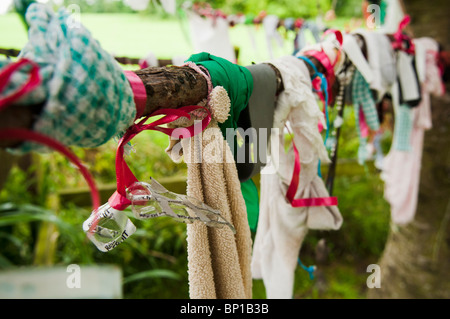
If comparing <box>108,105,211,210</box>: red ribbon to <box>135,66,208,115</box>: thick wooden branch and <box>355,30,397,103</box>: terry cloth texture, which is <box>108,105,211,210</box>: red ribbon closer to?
<box>135,66,208,115</box>: thick wooden branch

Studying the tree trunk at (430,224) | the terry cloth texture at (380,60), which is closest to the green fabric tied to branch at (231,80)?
the terry cloth texture at (380,60)

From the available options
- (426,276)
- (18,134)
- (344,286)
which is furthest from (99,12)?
(18,134)

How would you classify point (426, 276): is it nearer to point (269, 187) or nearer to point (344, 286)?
point (344, 286)

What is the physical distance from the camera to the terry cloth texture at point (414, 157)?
107cm

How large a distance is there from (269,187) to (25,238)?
1297mm

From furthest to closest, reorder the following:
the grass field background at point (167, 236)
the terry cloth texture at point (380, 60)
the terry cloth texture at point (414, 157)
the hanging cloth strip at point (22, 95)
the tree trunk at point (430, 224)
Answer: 1. the grass field background at point (167, 236)
2. the tree trunk at point (430, 224)
3. the terry cloth texture at point (414, 157)
4. the terry cloth texture at point (380, 60)
5. the hanging cloth strip at point (22, 95)

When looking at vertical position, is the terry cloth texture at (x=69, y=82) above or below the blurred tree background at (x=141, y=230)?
above

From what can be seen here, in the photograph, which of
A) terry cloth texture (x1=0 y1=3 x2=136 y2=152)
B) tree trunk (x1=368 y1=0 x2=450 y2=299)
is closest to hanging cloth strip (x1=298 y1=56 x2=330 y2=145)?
terry cloth texture (x1=0 y1=3 x2=136 y2=152)

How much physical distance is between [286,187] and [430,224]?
99 centimetres

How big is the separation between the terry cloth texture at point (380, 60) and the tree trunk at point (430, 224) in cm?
56

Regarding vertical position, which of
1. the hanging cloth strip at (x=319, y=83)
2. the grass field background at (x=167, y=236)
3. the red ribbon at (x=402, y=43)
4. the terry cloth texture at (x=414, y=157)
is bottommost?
the grass field background at (x=167, y=236)

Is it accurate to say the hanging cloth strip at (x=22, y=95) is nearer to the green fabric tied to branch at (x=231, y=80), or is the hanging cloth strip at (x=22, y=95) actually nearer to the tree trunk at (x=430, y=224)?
the green fabric tied to branch at (x=231, y=80)

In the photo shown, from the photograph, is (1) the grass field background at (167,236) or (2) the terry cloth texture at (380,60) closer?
(2) the terry cloth texture at (380,60)

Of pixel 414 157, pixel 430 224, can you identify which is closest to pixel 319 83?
pixel 414 157
